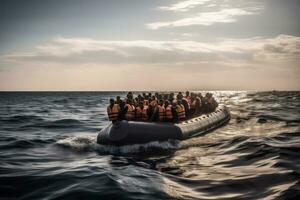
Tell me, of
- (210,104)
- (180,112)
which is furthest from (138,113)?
(210,104)

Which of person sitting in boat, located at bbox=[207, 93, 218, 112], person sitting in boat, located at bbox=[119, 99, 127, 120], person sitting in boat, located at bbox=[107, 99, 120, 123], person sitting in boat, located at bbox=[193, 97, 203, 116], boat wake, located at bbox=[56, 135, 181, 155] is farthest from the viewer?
person sitting in boat, located at bbox=[207, 93, 218, 112]

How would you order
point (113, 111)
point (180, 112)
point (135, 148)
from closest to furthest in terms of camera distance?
1. point (135, 148)
2. point (113, 111)
3. point (180, 112)

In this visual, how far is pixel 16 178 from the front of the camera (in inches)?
450

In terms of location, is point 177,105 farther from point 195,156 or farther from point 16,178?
point 16,178

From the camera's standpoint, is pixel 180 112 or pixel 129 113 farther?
pixel 180 112

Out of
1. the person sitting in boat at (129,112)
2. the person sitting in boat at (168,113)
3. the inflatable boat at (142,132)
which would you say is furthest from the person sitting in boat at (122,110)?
the person sitting in boat at (168,113)

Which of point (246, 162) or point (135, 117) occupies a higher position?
point (135, 117)

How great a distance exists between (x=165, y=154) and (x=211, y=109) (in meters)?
13.4

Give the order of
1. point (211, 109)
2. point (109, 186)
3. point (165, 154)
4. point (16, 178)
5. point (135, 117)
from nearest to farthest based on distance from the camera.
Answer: point (109, 186)
point (16, 178)
point (165, 154)
point (135, 117)
point (211, 109)

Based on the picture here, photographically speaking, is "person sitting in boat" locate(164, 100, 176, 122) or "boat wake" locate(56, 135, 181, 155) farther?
"person sitting in boat" locate(164, 100, 176, 122)

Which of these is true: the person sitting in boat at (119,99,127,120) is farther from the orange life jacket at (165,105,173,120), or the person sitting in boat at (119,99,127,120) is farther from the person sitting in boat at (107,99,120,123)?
the orange life jacket at (165,105,173,120)

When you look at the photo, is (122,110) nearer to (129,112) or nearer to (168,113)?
(129,112)

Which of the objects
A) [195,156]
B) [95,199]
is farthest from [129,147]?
[95,199]

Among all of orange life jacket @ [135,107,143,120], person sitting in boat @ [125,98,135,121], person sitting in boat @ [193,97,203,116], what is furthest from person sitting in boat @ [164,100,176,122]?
person sitting in boat @ [193,97,203,116]
